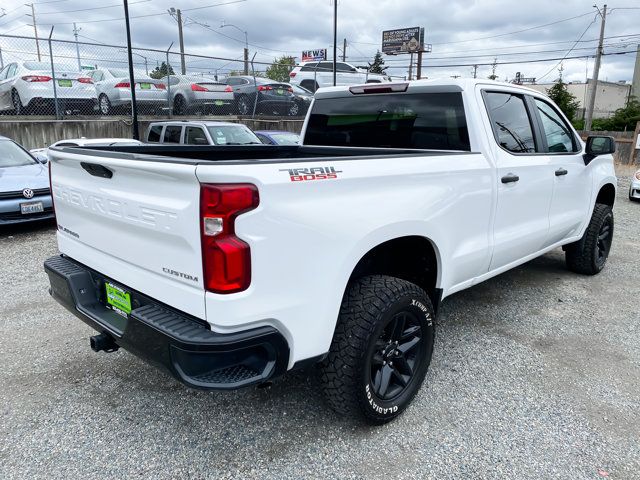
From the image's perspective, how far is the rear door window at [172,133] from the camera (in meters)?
11.1

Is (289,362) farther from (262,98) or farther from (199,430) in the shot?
(262,98)

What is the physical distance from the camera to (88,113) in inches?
555

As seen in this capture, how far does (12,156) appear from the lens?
7.72 metres

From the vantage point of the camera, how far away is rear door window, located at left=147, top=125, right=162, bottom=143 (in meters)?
11.7

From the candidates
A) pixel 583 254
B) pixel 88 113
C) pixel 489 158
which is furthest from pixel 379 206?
pixel 88 113

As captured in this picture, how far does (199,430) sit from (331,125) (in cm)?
262

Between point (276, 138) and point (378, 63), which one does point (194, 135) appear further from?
point (378, 63)

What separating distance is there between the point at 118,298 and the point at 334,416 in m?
1.33

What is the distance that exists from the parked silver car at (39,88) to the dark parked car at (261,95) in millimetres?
5054

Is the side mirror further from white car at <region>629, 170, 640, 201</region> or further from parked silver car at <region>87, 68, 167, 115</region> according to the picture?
parked silver car at <region>87, 68, 167, 115</region>

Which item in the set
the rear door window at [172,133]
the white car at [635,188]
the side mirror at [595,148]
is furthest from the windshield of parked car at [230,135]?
the white car at [635,188]

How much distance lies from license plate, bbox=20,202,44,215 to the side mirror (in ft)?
21.8

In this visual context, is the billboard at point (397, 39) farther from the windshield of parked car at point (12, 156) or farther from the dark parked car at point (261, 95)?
the windshield of parked car at point (12, 156)

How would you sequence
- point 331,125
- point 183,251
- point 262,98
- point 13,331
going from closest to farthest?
point 183,251 < point 13,331 < point 331,125 < point 262,98
